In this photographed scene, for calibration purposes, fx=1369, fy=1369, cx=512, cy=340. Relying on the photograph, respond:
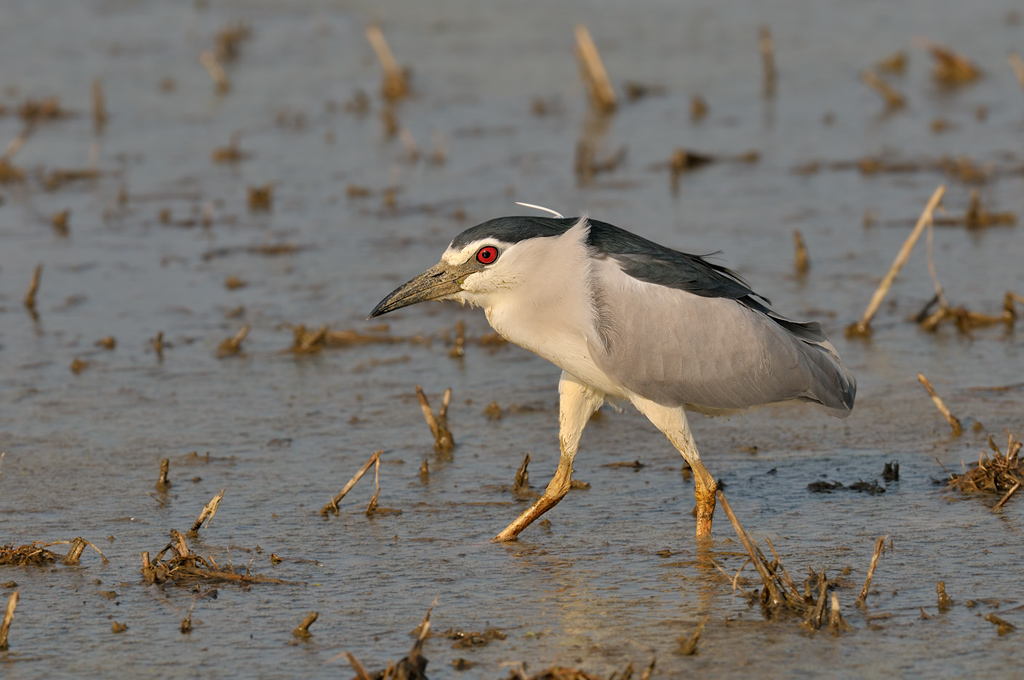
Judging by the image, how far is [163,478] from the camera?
5820mm

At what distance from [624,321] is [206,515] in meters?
1.77

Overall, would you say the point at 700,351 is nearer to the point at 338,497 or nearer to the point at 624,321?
the point at 624,321

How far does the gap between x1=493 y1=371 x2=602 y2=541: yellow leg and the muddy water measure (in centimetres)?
13

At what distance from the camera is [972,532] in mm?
5188

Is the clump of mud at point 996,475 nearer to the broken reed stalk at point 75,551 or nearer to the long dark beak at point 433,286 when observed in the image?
the long dark beak at point 433,286

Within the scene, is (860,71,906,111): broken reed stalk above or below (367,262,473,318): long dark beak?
above

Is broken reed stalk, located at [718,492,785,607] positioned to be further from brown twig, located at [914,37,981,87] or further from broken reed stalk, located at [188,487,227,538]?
brown twig, located at [914,37,981,87]

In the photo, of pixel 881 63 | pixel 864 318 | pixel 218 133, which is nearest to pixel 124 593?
pixel 864 318

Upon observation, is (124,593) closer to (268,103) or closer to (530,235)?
(530,235)

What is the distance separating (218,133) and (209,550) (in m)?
8.68

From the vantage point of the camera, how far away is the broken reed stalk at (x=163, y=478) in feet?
19.0

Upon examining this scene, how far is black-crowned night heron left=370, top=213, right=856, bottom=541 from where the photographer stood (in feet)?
17.2

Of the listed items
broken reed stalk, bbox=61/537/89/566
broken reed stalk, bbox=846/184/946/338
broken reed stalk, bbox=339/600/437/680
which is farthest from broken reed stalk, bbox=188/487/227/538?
broken reed stalk, bbox=846/184/946/338

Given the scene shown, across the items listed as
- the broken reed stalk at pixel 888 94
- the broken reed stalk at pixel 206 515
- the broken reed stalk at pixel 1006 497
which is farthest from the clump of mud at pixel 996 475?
the broken reed stalk at pixel 888 94
